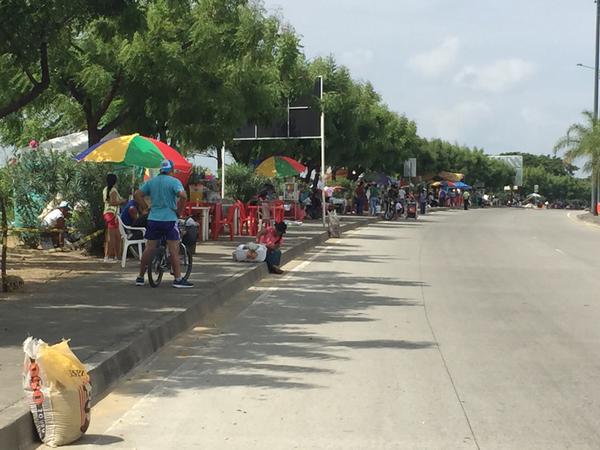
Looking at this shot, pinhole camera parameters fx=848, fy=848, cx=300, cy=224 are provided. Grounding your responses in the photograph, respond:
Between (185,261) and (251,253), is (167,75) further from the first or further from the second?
(185,261)

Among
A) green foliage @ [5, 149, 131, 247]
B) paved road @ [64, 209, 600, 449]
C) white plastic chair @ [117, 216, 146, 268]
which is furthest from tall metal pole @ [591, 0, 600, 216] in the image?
white plastic chair @ [117, 216, 146, 268]

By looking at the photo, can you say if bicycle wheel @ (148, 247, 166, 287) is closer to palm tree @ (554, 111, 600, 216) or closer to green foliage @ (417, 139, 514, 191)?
palm tree @ (554, 111, 600, 216)

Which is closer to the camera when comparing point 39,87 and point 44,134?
point 39,87

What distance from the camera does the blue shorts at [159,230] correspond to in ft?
38.5

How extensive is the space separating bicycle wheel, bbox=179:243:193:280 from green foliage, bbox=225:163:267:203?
20.7 metres

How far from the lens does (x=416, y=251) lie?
73.8 feet

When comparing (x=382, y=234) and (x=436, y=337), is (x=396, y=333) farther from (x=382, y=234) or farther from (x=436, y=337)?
(x=382, y=234)

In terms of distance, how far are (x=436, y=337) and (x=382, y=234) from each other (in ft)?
69.0

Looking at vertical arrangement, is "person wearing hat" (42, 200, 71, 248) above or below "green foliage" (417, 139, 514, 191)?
below

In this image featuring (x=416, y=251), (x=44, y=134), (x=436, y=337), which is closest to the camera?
(x=436, y=337)

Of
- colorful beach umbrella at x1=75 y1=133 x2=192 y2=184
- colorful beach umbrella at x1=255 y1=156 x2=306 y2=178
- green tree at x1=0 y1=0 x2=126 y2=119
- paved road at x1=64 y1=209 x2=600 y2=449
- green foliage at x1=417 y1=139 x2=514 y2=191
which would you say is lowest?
paved road at x1=64 y1=209 x2=600 y2=449

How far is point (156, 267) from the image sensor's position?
40.0ft

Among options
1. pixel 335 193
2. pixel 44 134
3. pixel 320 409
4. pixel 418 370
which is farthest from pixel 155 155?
pixel 335 193

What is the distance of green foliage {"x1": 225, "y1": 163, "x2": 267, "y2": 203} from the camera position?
34.2 metres
